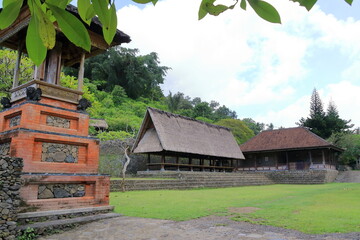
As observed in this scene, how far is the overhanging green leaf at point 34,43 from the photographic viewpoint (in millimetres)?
1006

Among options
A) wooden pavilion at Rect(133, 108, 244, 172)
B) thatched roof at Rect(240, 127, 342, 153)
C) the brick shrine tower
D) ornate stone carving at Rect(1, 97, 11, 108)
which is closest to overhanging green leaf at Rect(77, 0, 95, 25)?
the brick shrine tower

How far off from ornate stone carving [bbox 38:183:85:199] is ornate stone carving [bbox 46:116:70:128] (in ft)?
4.58

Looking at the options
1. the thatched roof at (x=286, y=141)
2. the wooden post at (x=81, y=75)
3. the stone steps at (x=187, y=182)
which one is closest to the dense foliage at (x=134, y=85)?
the thatched roof at (x=286, y=141)

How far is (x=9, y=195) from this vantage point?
4984 mm

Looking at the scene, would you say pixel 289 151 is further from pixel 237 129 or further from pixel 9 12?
pixel 9 12

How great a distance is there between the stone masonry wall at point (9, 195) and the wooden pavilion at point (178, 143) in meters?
14.3

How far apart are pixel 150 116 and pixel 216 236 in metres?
16.7

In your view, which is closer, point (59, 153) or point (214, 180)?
point (59, 153)

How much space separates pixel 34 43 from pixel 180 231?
4.92m

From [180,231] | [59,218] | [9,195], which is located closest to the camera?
[9,195]

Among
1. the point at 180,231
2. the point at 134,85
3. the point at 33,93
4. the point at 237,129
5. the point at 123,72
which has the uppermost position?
the point at 123,72

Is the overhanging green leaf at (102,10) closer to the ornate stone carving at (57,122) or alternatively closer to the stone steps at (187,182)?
the ornate stone carving at (57,122)

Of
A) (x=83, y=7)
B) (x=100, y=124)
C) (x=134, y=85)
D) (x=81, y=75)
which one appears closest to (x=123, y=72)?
(x=134, y=85)

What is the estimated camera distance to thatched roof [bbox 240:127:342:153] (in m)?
25.5
